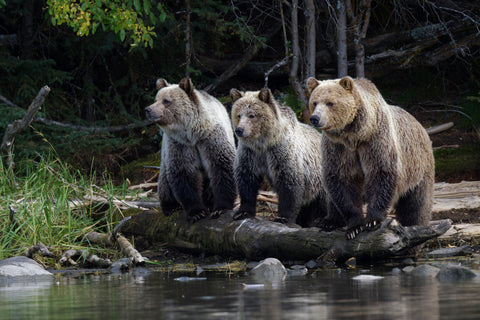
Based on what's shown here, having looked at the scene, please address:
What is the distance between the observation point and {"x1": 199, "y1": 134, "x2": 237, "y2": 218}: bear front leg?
A: 23.9 feet

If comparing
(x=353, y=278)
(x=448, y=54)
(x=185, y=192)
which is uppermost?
(x=448, y=54)

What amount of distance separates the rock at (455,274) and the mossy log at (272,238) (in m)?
0.67

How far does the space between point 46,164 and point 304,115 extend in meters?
3.91

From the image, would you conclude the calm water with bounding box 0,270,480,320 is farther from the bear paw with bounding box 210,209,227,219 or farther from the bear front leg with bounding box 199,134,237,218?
the bear front leg with bounding box 199,134,237,218

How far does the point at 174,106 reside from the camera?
24.5ft

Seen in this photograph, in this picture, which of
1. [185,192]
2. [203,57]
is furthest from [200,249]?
[203,57]

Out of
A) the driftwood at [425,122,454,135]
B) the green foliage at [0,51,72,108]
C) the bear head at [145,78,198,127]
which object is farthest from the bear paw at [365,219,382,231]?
the green foliage at [0,51,72,108]

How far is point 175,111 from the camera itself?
24.4 ft

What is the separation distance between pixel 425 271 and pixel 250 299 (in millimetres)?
1707

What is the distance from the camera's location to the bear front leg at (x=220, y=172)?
7285 millimetres

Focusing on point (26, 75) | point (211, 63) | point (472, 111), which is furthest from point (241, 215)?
point (211, 63)

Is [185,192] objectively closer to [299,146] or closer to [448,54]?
[299,146]

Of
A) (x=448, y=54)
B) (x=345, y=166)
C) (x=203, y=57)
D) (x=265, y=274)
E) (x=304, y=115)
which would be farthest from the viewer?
(x=203, y=57)

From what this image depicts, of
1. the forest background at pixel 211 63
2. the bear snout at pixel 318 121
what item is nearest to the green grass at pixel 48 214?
the forest background at pixel 211 63
